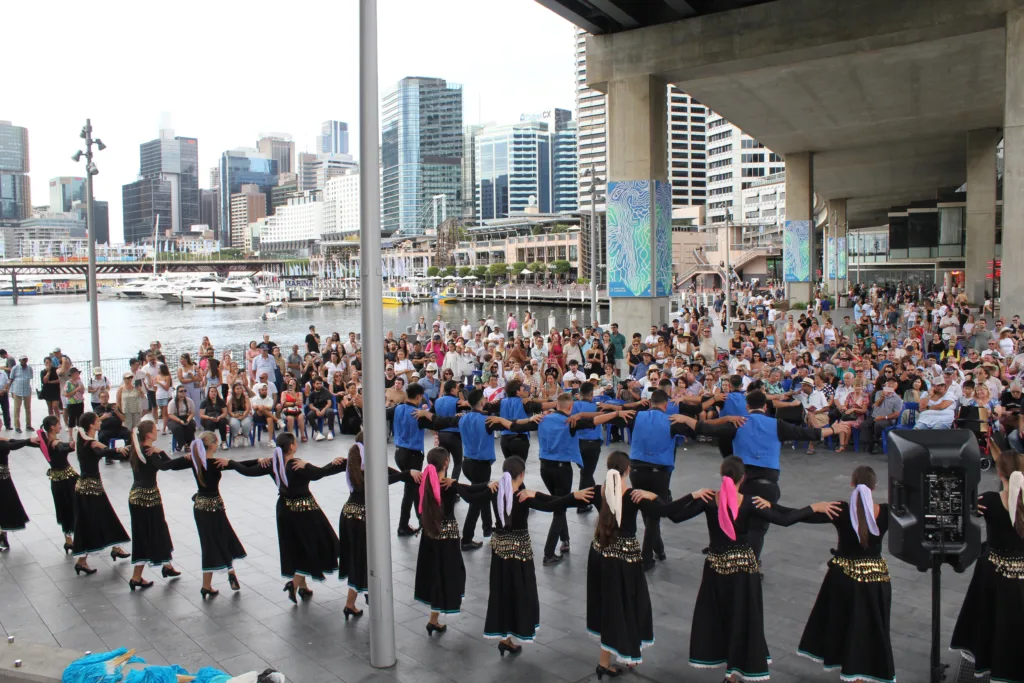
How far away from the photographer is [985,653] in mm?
5363

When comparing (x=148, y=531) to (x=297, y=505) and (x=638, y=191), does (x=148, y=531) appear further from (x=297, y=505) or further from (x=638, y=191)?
(x=638, y=191)

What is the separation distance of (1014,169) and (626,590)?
58.7ft

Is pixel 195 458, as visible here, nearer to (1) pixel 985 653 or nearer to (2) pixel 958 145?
(1) pixel 985 653

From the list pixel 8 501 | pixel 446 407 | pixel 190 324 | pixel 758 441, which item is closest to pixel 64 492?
pixel 8 501

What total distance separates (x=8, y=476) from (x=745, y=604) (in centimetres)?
818

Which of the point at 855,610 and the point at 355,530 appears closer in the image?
the point at 855,610

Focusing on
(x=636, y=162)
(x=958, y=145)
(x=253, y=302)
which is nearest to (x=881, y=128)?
(x=958, y=145)

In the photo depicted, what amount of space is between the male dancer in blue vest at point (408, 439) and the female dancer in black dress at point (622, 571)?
357 cm

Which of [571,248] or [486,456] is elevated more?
[571,248]

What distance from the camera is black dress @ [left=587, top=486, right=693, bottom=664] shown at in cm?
564

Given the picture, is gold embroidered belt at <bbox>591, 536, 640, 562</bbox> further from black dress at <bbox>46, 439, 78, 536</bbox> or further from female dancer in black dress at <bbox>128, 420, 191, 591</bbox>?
black dress at <bbox>46, 439, 78, 536</bbox>

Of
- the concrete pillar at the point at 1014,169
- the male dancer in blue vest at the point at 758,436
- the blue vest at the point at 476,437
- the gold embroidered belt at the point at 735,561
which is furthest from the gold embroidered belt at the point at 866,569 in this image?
the concrete pillar at the point at 1014,169

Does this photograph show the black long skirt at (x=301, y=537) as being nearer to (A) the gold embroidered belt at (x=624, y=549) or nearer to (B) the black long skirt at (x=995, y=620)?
(A) the gold embroidered belt at (x=624, y=549)

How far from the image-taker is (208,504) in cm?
749
